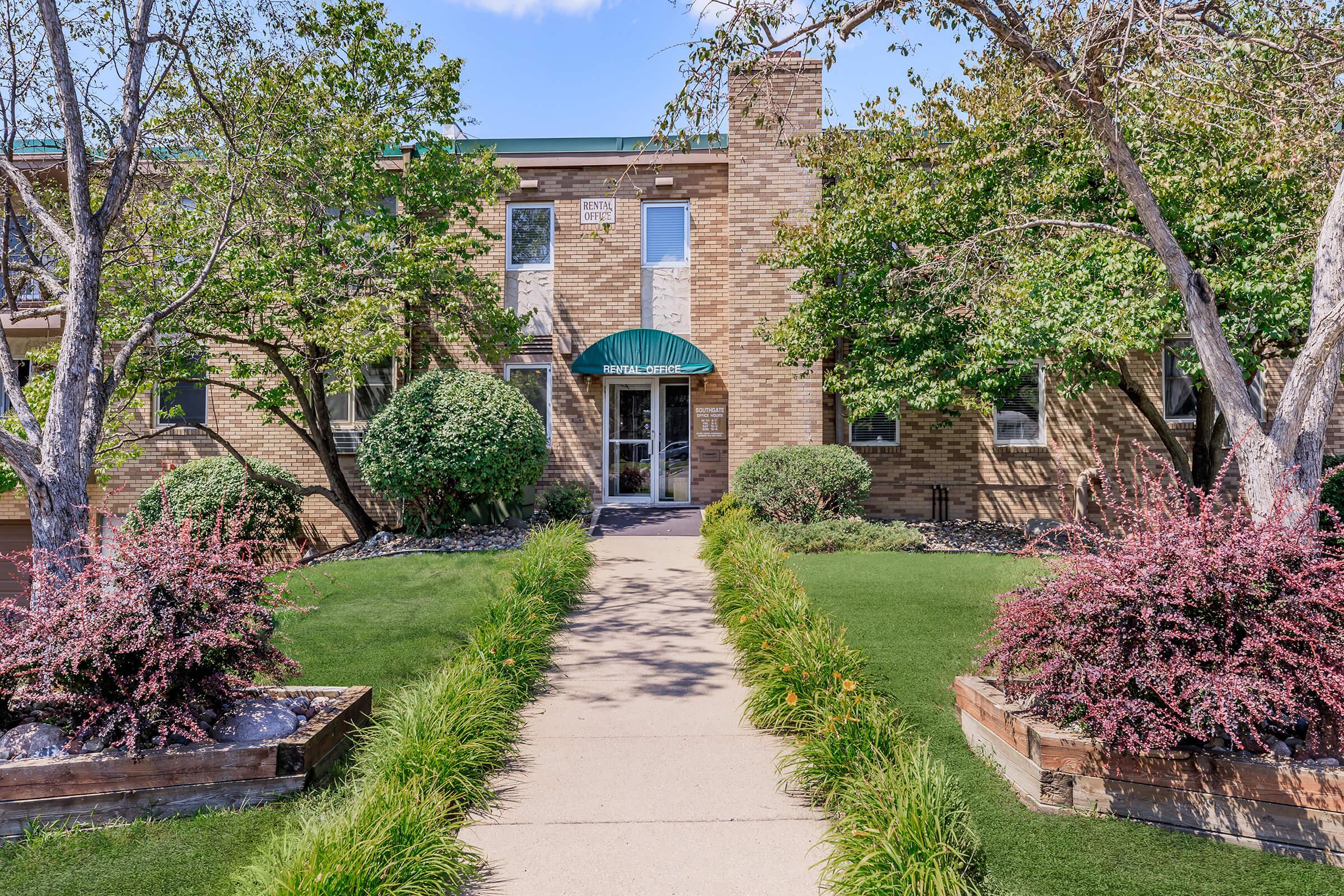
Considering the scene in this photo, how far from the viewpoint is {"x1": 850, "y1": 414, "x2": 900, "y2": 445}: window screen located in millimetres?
15406

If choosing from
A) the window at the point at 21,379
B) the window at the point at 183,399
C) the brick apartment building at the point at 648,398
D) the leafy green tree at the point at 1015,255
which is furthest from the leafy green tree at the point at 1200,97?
the window at the point at 21,379

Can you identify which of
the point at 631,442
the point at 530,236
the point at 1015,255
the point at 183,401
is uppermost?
the point at 530,236

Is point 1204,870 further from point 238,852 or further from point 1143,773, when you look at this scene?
point 238,852

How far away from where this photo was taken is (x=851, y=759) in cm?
429

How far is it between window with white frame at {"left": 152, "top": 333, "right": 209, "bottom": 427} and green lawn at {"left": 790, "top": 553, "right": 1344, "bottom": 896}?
10.8 m

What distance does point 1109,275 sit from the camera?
10.9m

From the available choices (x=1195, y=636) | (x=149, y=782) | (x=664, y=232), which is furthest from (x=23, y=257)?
(x=1195, y=636)

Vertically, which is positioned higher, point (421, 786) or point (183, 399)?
point (183, 399)

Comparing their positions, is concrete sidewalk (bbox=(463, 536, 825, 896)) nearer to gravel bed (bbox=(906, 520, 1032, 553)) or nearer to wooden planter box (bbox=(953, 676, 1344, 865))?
wooden planter box (bbox=(953, 676, 1344, 865))

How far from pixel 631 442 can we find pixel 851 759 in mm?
11687

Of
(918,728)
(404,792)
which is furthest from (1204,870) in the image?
(404,792)

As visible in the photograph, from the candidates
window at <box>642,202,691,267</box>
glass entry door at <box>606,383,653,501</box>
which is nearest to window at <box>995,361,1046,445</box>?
glass entry door at <box>606,383,653,501</box>

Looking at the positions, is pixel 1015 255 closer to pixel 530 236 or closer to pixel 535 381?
pixel 535 381

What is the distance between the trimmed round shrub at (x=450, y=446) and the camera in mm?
11633
